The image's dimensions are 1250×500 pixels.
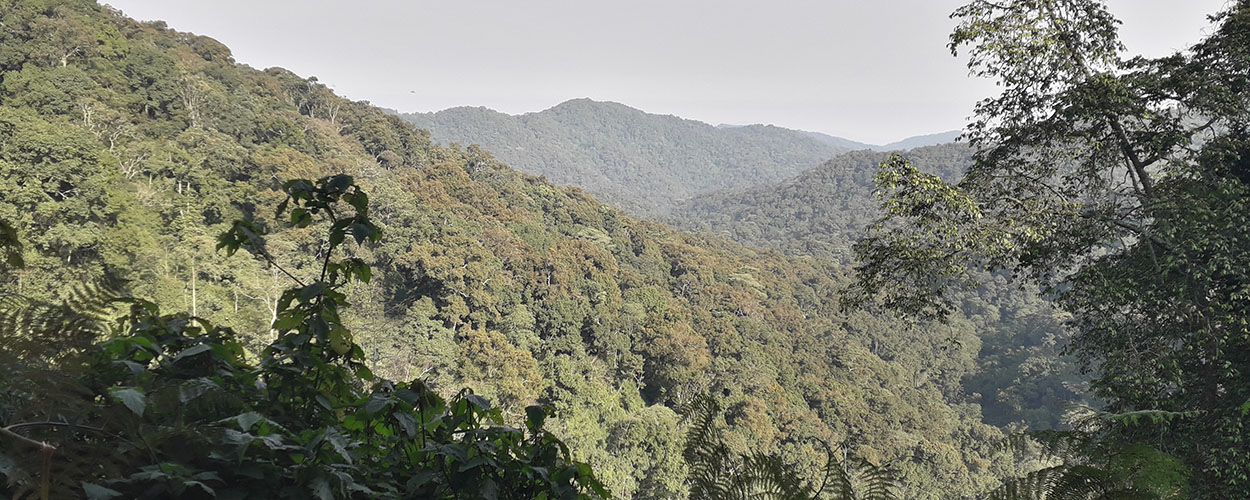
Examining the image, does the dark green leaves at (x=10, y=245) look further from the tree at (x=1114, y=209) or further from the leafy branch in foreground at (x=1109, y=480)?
the tree at (x=1114, y=209)

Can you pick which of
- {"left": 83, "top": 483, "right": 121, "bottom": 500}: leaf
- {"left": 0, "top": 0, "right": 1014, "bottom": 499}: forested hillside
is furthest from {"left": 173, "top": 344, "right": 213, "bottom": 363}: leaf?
{"left": 0, "top": 0, "right": 1014, "bottom": 499}: forested hillside

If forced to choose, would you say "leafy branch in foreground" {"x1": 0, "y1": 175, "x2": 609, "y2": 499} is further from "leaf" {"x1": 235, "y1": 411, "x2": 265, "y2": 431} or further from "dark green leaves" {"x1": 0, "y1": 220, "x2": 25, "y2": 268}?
"dark green leaves" {"x1": 0, "y1": 220, "x2": 25, "y2": 268}

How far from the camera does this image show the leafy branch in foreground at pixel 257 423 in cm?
73

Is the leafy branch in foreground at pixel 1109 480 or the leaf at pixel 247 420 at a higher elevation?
the leaf at pixel 247 420

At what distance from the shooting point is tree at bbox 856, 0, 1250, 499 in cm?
481

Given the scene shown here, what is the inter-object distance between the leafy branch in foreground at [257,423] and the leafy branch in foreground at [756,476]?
35 cm

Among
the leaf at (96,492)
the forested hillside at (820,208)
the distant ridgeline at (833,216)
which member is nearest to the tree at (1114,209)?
the distant ridgeline at (833,216)

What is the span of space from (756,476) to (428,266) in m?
24.3

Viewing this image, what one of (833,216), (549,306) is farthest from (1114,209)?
(833,216)

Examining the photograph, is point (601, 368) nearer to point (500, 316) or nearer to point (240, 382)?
point (500, 316)

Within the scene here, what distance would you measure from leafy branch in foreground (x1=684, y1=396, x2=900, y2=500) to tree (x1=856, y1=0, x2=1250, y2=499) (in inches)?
180

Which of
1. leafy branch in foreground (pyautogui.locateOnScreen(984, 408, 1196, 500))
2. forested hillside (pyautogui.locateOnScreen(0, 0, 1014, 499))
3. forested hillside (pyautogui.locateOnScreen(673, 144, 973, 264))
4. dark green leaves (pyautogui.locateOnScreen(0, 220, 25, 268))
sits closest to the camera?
dark green leaves (pyautogui.locateOnScreen(0, 220, 25, 268))

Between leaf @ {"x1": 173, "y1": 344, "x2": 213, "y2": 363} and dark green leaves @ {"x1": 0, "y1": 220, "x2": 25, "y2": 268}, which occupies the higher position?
dark green leaves @ {"x1": 0, "y1": 220, "x2": 25, "y2": 268}

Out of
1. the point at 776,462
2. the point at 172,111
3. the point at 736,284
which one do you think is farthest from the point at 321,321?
the point at 736,284
